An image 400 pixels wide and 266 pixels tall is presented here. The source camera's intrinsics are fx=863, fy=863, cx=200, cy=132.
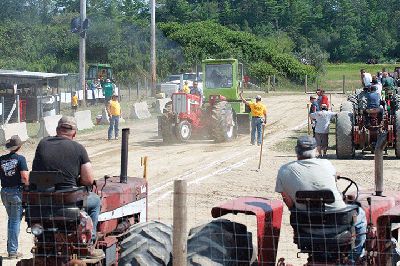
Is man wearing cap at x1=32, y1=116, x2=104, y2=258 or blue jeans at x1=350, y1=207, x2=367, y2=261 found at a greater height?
man wearing cap at x1=32, y1=116, x2=104, y2=258

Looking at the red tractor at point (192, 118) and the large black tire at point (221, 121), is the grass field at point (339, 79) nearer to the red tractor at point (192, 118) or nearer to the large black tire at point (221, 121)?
the large black tire at point (221, 121)

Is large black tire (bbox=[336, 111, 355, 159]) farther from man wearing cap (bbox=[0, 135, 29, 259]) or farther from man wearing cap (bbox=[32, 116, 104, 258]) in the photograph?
man wearing cap (bbox=[32, 116, 104, 258])

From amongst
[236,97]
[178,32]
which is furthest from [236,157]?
[178,32]

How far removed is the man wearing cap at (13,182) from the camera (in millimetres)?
10430

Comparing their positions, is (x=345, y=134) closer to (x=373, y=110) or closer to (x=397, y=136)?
(x=373, y=110)

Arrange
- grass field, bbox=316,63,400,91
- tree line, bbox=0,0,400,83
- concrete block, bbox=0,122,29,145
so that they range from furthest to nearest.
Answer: tree line, bbox=0,0,400,83
grass field, bbox=316,63,400,91
concrete block, bbox=0,122,29,145

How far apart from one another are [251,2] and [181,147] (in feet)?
263

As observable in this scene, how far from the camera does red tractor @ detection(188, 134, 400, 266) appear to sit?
22.8 ft

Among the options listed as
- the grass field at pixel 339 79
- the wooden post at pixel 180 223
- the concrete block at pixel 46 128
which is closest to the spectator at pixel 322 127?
the concrete block at pixel 46 128

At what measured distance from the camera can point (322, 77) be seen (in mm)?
67375

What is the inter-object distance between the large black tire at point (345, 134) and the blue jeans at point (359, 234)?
45.1 ft

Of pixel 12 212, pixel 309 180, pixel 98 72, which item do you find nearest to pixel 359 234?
pixel 309 180

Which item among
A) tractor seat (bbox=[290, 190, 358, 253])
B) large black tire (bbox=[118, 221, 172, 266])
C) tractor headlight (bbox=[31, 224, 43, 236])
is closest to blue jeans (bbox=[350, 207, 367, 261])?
tractor seat (bbox=[290, 190, 358, 253])

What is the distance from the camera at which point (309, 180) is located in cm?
707
